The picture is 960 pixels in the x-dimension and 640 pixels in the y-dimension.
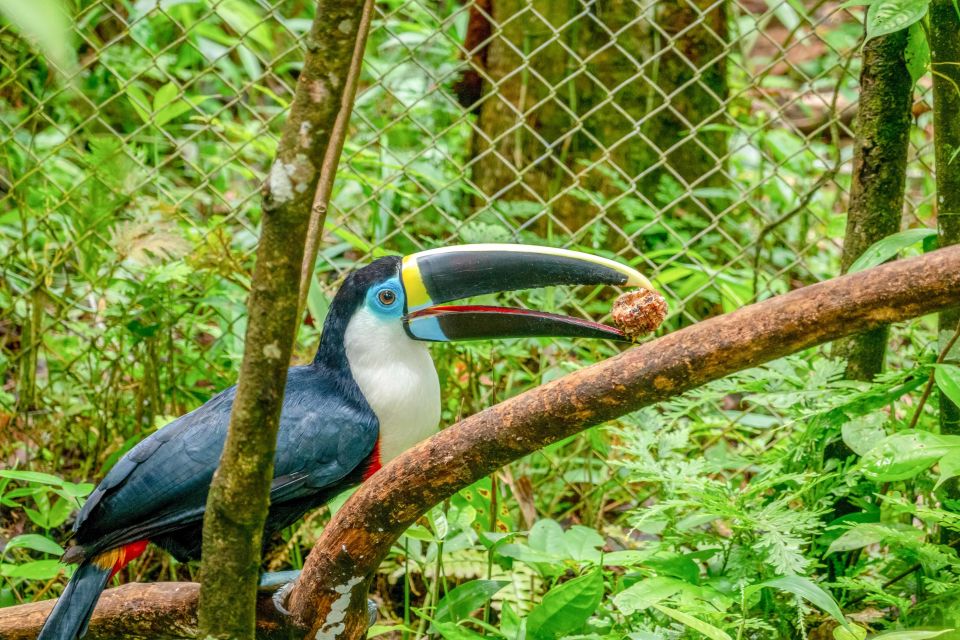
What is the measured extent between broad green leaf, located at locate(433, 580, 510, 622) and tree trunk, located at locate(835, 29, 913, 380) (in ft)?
3.57

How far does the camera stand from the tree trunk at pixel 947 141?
2.33m

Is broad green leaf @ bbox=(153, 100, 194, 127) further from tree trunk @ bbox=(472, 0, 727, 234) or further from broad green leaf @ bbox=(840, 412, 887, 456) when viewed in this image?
broad green leaf @ bbox=(840, 412, 887, 456)

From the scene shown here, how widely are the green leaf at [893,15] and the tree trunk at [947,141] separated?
29 centimetres

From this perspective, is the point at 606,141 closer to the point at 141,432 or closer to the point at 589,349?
the point at 589,349

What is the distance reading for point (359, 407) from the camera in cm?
261

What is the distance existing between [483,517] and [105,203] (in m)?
1.64

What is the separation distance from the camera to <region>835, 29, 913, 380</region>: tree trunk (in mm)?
2517

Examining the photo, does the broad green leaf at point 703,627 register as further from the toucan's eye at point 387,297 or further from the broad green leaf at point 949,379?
the toucan's eye at point 387,297

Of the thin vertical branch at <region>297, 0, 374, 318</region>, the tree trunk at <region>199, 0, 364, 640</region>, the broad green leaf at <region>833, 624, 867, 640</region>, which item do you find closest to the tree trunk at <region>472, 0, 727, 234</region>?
the thin vertical branch at <region>297, 0, 374, 318</region>

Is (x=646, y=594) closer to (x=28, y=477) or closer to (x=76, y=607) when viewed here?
(x=76, y=607)

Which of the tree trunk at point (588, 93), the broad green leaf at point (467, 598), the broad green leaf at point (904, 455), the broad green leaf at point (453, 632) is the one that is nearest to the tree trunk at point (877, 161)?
the broad green leaf at point (904, 455)

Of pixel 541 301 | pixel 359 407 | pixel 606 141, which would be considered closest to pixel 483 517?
pixel 359 407

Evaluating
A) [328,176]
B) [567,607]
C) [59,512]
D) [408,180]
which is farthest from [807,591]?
[408,180]

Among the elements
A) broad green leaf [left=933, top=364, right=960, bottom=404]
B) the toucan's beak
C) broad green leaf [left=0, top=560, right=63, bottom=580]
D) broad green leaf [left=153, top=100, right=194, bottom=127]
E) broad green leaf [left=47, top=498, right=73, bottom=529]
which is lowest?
broad green leaf [left=0, top=560, right=63, bottom=580]
